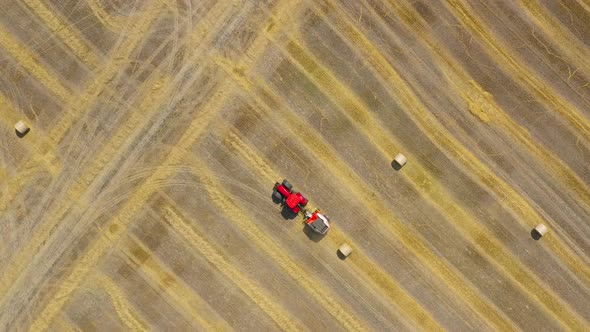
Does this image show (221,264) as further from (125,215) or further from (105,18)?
(105,18)

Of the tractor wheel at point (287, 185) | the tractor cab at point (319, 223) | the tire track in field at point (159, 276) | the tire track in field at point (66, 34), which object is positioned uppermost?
the tire track in field at point (66, 34)

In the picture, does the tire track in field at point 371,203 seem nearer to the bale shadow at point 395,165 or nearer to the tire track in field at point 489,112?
the bale shadow at point 395,165

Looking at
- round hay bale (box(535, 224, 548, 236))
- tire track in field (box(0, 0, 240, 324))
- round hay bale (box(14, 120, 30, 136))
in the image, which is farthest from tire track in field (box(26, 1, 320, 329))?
round hay bale (box(535, 224, 548, 236))

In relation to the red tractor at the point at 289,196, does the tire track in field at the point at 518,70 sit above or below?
above

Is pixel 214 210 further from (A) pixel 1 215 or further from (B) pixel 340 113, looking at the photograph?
(A) pixel 1 215

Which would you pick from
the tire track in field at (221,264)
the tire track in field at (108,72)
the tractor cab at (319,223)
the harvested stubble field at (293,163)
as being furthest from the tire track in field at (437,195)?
the tire track in field at (221,264)
